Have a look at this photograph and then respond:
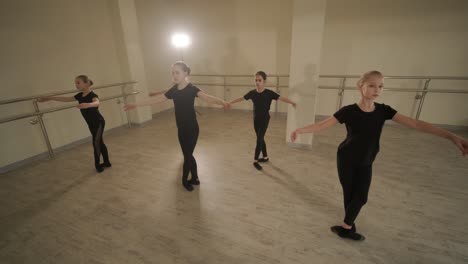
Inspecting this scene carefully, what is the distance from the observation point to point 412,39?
15.4 ft

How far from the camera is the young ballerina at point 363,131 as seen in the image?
1629mm

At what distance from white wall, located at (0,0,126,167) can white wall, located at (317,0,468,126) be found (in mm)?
4926

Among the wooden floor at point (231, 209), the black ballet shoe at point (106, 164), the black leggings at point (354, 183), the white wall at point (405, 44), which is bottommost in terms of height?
the wooden floor at point (231, 209)

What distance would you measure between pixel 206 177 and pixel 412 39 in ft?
16.2

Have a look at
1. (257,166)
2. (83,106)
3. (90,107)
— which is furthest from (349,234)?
(90,107)

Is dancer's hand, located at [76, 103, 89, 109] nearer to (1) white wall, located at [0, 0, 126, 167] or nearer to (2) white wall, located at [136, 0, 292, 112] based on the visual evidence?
(1) white wall, located at [0, 0, 126, 167]

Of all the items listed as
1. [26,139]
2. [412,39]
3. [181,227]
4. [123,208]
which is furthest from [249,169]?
[412,39]

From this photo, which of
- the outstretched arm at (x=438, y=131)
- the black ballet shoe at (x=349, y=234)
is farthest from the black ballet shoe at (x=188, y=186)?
the outstretched arm at (x=438, y=131)

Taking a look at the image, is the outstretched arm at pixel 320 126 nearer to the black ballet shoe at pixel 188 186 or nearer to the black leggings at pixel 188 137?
the black leggings at pixel 188 137

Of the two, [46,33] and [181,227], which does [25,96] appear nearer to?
[46,33]

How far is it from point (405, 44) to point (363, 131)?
4322 millimetres

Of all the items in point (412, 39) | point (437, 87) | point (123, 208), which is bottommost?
point (123, 208)

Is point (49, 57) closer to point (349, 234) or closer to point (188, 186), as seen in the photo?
point (188, 186)

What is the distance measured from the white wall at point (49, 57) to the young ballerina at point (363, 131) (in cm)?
432
